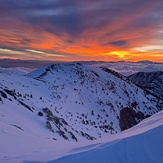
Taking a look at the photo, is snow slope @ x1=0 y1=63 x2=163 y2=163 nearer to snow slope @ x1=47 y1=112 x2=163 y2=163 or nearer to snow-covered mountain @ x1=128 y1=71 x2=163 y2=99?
snow slope @ x1=47 y1=112 x2=163 y2=163

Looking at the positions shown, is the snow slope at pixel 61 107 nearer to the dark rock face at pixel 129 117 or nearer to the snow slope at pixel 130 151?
the dark rock face at pixel 129 117

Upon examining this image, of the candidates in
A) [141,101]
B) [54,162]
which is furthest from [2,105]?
[141,101]

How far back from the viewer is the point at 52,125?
16.0 m

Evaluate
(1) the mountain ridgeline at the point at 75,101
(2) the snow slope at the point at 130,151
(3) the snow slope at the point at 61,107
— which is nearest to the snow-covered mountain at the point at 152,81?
(1) the mountain ridgeline at the point at 75,101

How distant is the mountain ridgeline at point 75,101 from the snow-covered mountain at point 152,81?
2753 centimetres

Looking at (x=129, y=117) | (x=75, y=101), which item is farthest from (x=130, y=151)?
(x=129, y=117)

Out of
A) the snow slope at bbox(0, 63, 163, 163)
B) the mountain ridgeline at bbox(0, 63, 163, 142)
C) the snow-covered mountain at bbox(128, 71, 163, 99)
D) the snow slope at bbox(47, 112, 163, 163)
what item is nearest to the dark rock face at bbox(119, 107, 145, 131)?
the mountain ridgeline at bbox(0, 63, 163, 142)

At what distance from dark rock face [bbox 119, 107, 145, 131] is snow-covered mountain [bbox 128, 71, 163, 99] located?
112ft

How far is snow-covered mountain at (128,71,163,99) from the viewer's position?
74.1m

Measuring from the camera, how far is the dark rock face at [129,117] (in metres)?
33.1

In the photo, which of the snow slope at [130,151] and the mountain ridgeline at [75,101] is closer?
the snow slope at [130,151]

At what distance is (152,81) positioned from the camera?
90062mm

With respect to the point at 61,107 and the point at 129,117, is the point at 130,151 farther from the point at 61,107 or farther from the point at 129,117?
the point at 129,117

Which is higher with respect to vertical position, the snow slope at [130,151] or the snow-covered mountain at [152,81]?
the snow slope at [130,151]
